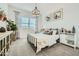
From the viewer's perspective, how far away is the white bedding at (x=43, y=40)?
2592mm

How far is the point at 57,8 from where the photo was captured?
2.59 meters

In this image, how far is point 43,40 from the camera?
2.60 m

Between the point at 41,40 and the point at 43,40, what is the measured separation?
0.03 metres

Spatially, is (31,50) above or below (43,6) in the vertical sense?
below

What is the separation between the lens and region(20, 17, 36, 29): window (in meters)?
2.58

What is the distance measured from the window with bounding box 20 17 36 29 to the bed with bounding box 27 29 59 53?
15cm

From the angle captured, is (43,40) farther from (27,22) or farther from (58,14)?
(58,14)

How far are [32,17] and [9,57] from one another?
0.80 meters

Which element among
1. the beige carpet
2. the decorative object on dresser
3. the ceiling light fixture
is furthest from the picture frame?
the decorative object on dresser

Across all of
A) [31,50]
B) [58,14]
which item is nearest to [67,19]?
[58,14]

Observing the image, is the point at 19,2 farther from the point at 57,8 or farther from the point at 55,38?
the point at 55,38

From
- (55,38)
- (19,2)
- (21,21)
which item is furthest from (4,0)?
(55,38)

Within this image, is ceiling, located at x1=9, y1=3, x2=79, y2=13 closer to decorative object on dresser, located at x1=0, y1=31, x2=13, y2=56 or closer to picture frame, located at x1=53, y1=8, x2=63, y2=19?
picture frame, located at x1=53, y1=8, x2=63, y2=19

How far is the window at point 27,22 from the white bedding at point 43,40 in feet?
0.51
